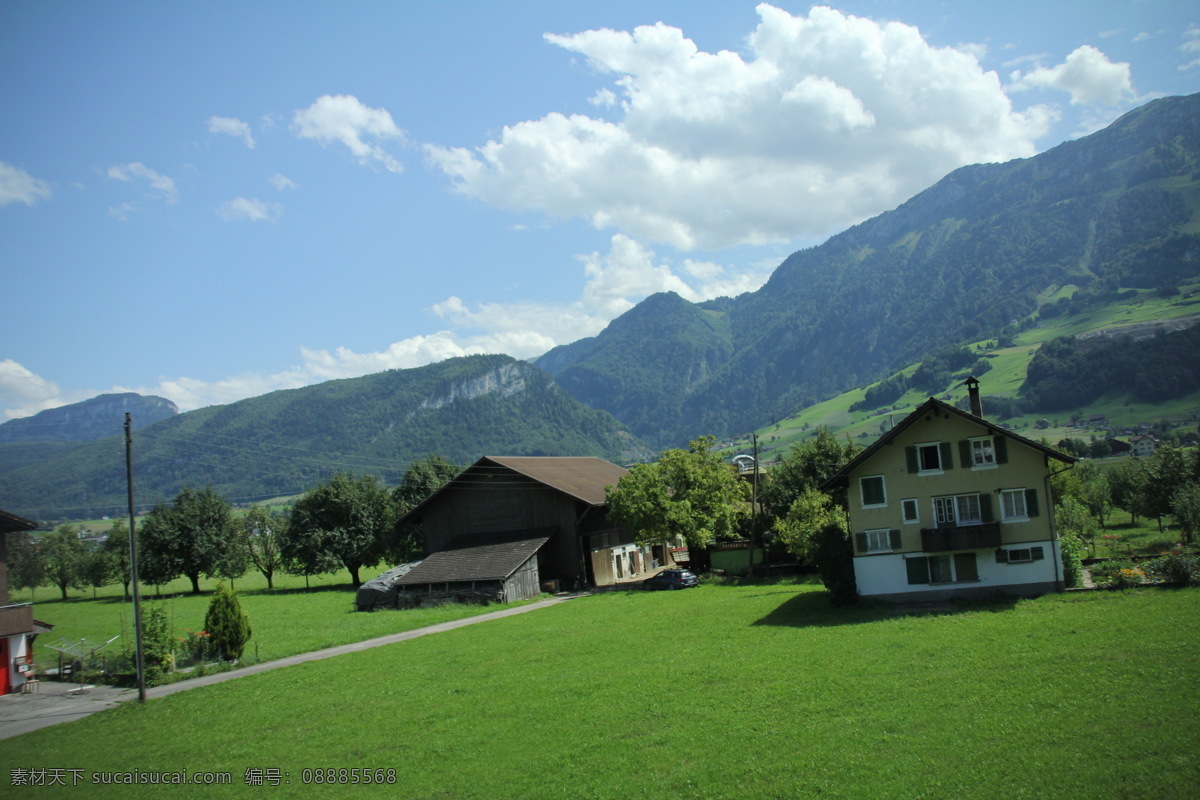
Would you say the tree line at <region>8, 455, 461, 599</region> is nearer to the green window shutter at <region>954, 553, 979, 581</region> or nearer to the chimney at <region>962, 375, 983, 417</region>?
the green window shutter at <region>954, 553, 979, 581</region>

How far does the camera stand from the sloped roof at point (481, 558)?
46438 millimetres

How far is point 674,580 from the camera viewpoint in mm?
45281

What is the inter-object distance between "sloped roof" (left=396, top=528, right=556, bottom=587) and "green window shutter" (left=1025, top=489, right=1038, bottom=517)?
29292 millimetres

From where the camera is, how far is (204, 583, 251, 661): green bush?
31.1m

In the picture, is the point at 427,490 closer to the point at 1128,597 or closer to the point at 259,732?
the point at 259,732

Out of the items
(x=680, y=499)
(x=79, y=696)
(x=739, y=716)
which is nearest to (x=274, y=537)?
(x=680, y=499)

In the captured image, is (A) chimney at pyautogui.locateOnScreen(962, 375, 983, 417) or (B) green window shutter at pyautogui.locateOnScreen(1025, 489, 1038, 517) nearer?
(B) green window shutter at pyautogui.locateOnScreen(1025, 489, 1038, 517)

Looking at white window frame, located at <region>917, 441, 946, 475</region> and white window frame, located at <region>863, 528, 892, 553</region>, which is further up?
white window frame, located at <region>917, 441, 946, 475</region>

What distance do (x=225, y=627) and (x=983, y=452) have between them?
35.2m

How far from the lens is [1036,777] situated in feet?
38.7

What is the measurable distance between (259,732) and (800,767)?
14.6 metres

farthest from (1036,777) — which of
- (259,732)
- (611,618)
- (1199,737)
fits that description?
(611,618)

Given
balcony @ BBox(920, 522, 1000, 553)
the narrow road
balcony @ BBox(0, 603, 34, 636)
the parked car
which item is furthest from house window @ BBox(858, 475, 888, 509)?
balcony @ BBox(0, 603, 34, 636)

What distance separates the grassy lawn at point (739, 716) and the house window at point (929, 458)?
22.0 ft
